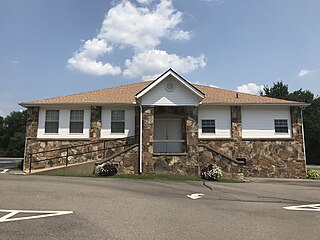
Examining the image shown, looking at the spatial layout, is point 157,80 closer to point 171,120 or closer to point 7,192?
point 171,120

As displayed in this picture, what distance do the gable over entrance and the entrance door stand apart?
2.51 metres

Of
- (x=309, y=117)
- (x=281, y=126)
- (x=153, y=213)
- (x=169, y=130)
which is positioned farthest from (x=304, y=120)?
(x=153, y=213)

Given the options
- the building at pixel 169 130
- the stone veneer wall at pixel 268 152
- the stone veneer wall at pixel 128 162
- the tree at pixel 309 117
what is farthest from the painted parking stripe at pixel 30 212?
the tree at pixel 309 117

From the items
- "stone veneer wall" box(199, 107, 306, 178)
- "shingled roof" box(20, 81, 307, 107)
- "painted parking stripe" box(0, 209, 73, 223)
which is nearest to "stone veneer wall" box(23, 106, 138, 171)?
"shingled roof" box(20, 81, 307, 107)

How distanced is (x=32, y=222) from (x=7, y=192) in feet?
12.8

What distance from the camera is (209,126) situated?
18016 mm

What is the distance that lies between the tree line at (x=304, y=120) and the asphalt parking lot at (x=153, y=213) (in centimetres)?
2288

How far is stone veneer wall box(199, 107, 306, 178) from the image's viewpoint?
1747 cm

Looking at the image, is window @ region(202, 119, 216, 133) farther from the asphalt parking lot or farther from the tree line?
the tree line

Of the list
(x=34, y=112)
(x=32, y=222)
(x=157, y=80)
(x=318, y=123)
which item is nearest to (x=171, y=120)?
(x=157, y=80)

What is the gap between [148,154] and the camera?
15.4 m

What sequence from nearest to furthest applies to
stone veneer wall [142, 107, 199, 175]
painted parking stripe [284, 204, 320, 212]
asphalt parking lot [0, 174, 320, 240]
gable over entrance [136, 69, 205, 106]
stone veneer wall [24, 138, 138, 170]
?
1. asphalt parking lot [0, 174, 320, 240]
2. painted parking stripe [284, 204, 320, 212]
3. stone veneer wall [142, 107, 199, 175]
4. gable over entrance [136, 69, 205, 106]
5. stone veneer wall [24, 138, 138, 170]

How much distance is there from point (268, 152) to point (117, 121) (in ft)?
32.6

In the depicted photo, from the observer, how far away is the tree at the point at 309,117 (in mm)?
38812
